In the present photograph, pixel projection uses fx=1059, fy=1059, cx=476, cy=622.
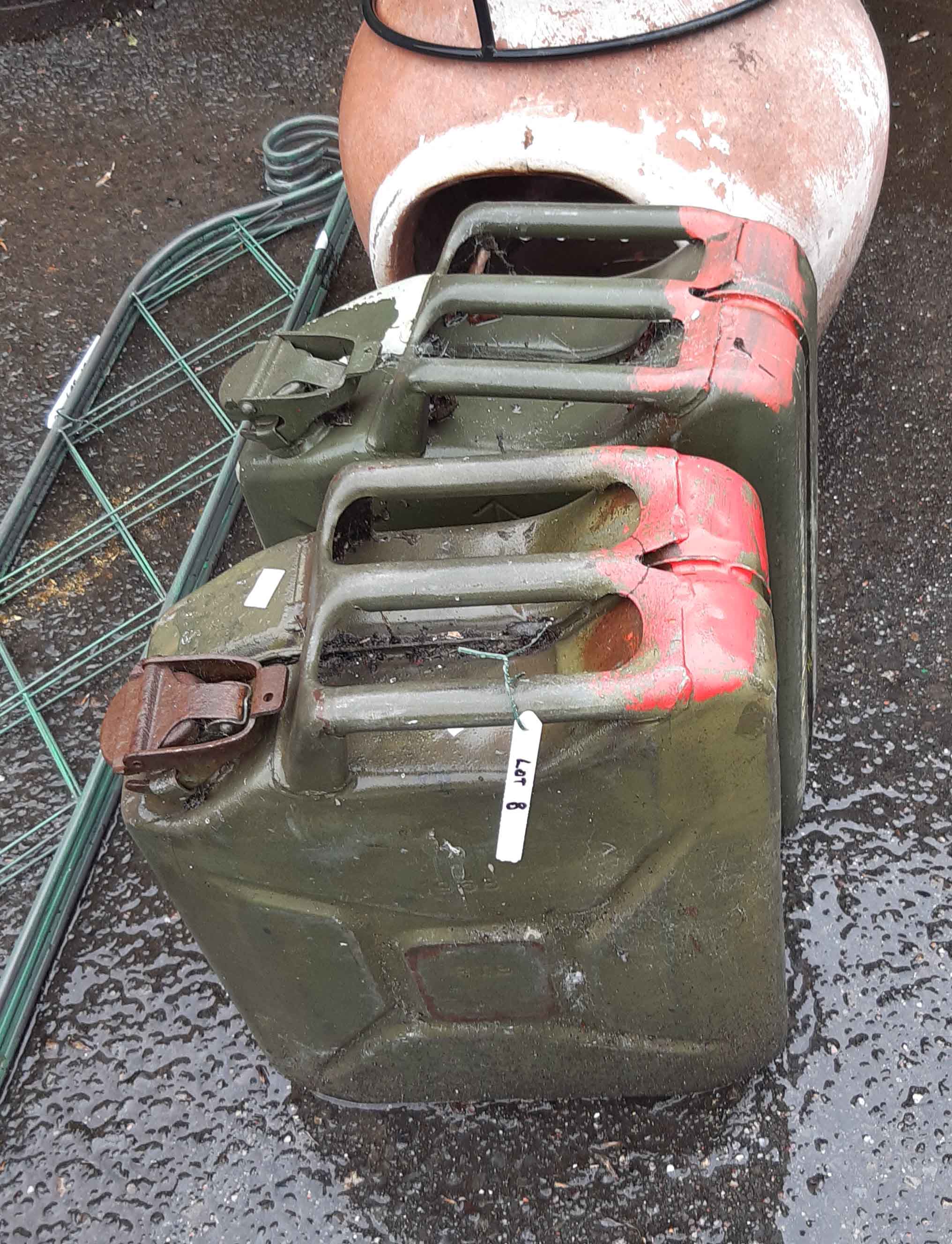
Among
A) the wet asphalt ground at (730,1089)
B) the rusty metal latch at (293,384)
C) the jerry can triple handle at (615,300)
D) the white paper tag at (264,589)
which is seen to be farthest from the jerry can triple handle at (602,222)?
the wet asphalt ground at (730,1089)

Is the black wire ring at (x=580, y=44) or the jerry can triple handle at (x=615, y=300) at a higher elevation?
the black wire ring at (x=580, y=44)

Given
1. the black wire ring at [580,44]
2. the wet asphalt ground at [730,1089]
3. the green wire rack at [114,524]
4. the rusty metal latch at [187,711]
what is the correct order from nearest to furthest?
1. the rusty metal latch at [187,711]
2. the wet asphalt ground at [730,1089]
3. the black wire ring at [580,44]
4. the green wire rack at [114,524]

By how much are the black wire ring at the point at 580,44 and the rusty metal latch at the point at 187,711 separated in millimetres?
1220

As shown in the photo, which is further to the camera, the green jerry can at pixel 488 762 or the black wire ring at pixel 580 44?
the black wire ring at pixel 580 44

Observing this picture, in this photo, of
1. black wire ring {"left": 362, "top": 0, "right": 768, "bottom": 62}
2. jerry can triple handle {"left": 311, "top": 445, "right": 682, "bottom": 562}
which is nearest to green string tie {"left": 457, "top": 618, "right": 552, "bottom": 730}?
jerry can triple handle {"left": 311, "top": 445, "right": 682, "bottom": 562}

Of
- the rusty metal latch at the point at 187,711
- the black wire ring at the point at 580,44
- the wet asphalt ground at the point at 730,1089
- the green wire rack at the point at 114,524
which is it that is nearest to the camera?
the rusty metal latch at the point at 187,711

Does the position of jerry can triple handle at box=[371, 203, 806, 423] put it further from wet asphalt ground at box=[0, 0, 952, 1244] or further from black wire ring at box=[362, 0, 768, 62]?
wet asphalt ground at box=[0, 0, 952, 1244]

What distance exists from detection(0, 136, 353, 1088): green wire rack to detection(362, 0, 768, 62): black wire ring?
1018 mm

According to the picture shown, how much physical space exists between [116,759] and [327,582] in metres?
0.30

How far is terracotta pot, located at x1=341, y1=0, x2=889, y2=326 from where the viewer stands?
1784mm

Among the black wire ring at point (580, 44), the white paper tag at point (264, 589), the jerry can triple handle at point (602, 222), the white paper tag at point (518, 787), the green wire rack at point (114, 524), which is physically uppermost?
the black wire ring at point (580, 44)

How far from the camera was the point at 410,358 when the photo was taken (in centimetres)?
137

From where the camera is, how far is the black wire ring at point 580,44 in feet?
5.79

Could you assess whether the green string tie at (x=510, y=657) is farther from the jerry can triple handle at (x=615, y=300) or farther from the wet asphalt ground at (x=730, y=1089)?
the wet asphalt ground at (x=730, y=1089)
